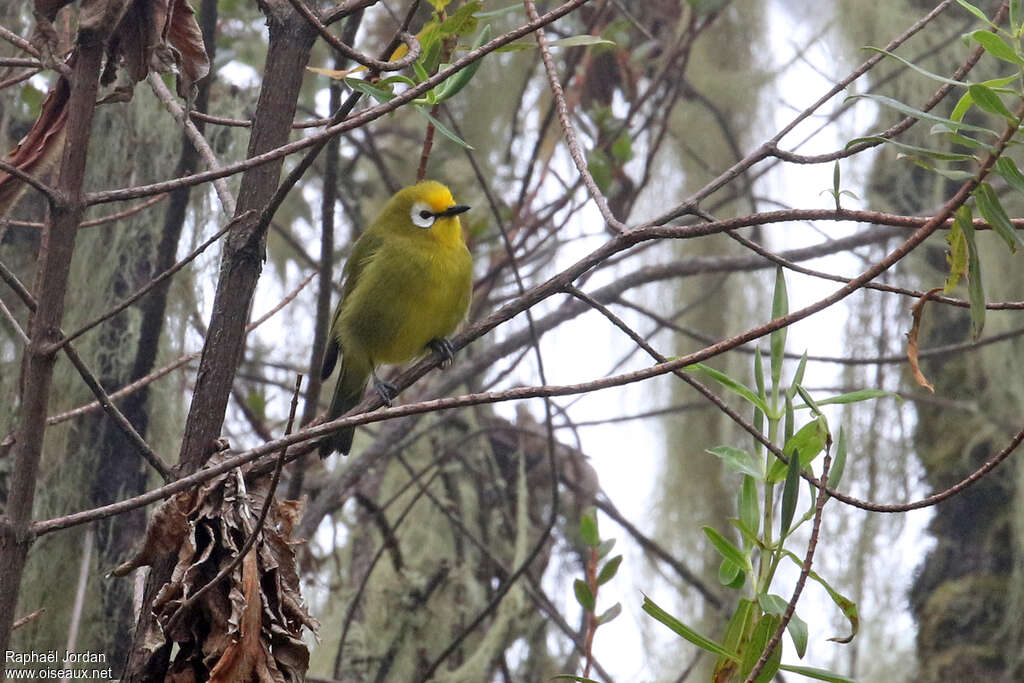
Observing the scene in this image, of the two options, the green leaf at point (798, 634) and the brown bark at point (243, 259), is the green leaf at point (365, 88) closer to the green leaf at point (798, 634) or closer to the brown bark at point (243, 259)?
the brown bark at point (243, 259)

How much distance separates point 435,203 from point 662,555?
1677 millimetres

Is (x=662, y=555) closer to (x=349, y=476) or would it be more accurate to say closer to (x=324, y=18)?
(x=349, y=476)

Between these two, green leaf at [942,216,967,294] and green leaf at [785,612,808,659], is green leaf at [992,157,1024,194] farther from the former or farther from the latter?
green leaf at [785,612,808,659]

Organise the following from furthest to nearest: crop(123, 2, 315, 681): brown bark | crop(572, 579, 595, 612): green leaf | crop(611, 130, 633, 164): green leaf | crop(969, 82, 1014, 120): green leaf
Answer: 1. crop(611, 130, 633, 164): green leaf
2. crop(572, 579, 595, 612): green leaf
3. crop(123, 2, 315, 681): brown bark
4. crop(969, 82, 1014, 120): green leaf

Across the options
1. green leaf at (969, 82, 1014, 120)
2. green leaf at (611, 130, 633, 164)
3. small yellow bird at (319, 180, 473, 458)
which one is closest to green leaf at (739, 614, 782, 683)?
green leaf at (969, 82, 1014, 120)

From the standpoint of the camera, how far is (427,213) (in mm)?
3320

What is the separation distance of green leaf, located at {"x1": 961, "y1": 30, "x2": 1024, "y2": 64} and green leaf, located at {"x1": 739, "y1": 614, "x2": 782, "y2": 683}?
771 millimetres

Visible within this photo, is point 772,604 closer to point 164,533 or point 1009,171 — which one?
point 1009,171

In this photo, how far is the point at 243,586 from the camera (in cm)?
154

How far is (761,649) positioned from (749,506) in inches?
8.6

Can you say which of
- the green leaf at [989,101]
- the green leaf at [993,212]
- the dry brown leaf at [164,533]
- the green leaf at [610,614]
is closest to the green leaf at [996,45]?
the green leaf at [989,101]

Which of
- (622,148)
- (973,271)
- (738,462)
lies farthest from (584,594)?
(622,148)

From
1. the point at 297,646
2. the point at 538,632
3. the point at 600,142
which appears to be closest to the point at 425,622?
the point at 538,632

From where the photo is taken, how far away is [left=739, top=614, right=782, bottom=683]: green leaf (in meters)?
1.57
